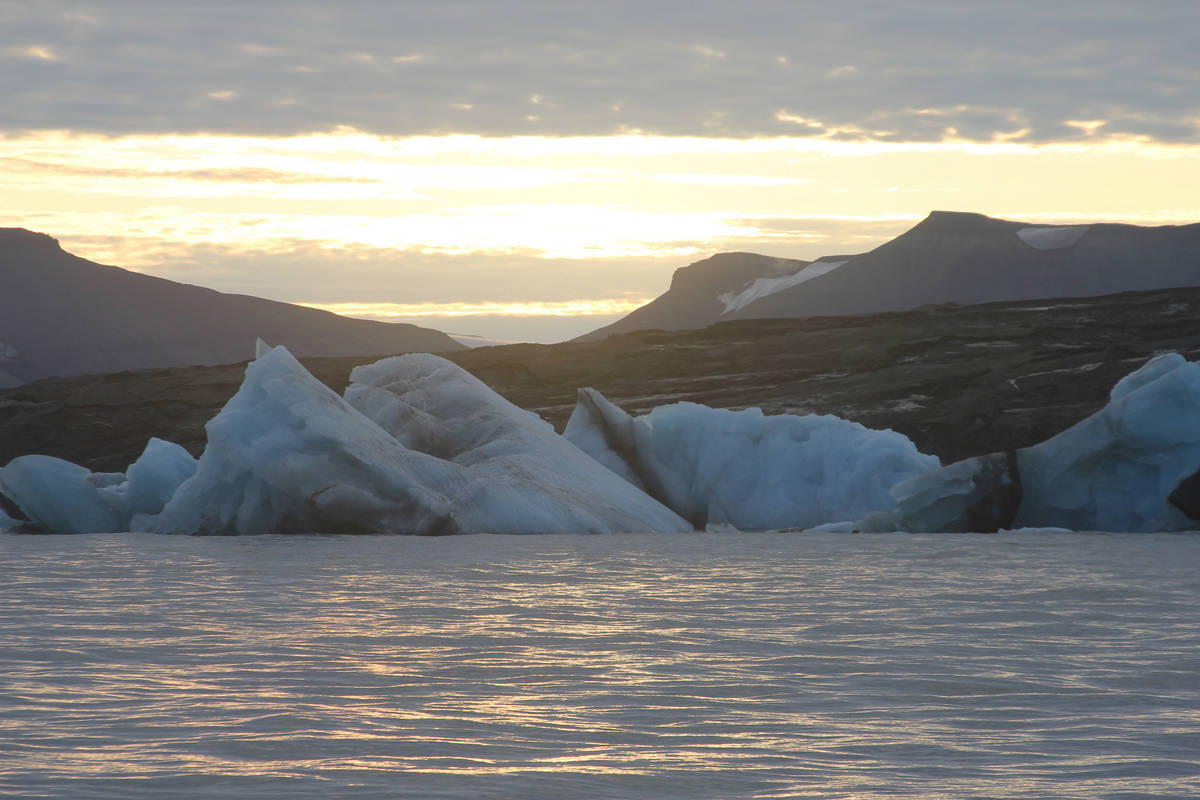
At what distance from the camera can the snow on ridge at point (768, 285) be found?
121m

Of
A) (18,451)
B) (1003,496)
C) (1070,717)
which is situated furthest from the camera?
(18,451)

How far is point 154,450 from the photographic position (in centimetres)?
2258

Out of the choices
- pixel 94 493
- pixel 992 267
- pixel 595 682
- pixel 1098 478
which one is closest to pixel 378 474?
pixel 94 493

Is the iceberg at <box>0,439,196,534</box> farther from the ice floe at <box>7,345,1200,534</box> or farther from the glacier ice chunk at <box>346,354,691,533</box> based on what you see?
the glacier ice chunk at <box>346,354,691,533</box>

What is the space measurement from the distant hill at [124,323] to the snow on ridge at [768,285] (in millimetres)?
33483

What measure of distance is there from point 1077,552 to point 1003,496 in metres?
3.87

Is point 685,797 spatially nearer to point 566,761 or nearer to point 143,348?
point 566,761

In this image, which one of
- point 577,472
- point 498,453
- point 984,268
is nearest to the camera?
point 498,453

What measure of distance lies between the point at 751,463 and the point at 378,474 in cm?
741

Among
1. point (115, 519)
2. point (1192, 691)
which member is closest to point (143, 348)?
point (115, 519)

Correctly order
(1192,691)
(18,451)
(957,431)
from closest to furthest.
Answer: (1192,691) < (957,431) < (18,451)

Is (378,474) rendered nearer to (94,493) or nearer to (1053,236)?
(94,493)

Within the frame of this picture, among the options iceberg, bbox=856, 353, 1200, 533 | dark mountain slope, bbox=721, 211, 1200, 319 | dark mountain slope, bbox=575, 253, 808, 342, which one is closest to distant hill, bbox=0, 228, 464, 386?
dark mountain slope, bbox=575, 253, 808, 342

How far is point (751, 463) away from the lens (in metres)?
23.9
